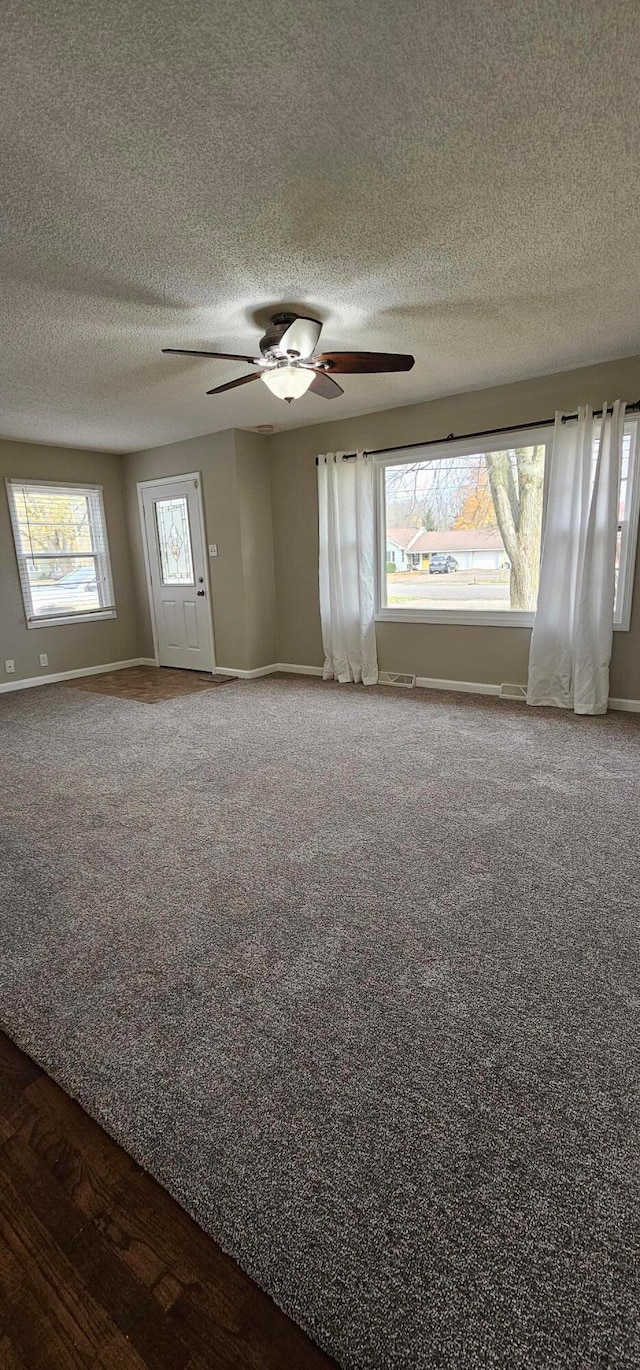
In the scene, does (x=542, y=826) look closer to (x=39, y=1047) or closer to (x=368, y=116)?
(x=39, y=1047)

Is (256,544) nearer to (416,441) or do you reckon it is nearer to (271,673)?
(271,673)

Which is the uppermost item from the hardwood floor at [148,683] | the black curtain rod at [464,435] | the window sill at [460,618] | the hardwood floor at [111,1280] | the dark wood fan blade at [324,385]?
the dark wood fan blade at [324,385]

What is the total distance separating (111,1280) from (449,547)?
16.1 feet

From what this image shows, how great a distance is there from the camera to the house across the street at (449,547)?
4918 mm

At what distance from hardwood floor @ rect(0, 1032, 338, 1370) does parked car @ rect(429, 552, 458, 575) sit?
4.67 metres

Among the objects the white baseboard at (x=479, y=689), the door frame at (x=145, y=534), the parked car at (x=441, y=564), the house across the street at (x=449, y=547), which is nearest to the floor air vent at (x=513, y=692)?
the white baseboard at (x=479, y=689)

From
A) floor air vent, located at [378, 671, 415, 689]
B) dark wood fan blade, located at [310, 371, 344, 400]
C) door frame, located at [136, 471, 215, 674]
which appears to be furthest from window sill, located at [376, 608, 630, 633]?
dark wood fan blade, located at [310, 371, 344, 400]

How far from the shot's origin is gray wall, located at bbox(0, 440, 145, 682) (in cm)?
574

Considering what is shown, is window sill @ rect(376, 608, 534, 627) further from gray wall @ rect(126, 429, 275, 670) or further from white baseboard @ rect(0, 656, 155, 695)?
white baseboard @ rect(0, 656, 155, 695)

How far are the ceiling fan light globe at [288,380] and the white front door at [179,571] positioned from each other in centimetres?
289

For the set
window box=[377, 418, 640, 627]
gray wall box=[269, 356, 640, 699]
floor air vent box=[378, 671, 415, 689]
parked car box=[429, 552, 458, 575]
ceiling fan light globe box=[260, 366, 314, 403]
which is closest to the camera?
ceiling fan light globe box=[260, 366, 314, 403]

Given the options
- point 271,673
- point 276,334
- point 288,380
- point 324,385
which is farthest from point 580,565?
point 271,673

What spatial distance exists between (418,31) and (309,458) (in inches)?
170

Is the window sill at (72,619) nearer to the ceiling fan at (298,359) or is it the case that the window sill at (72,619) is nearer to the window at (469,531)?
the window at (469,531)
